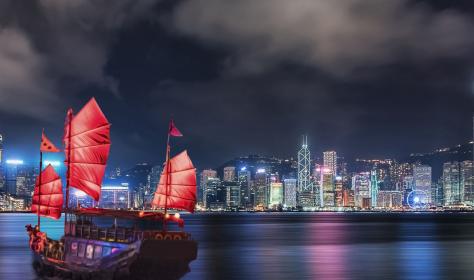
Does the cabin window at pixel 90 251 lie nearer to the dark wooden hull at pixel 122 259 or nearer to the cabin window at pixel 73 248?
the dark wooden hull at pixel 122 259

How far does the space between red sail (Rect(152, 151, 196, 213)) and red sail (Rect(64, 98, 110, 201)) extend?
17.8ft

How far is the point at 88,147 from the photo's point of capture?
55.5 metres

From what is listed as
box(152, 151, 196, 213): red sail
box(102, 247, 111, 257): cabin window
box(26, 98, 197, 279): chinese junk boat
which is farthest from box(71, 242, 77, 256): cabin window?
box(152, 151, 196, 213): red sail

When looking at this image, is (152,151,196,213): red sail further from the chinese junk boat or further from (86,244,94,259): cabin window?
(86,244,94,259): cabin window

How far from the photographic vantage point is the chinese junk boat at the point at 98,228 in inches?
1811

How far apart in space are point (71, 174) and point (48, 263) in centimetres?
808

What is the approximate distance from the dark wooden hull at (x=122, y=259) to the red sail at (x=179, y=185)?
9.16 m

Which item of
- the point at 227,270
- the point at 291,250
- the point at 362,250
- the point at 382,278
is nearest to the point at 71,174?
the point at 227,270

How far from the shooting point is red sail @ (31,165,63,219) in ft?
191

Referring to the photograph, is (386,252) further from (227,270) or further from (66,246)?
(66,246)

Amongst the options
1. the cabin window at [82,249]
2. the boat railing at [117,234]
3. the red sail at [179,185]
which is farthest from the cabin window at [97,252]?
the red sail at [179,185]

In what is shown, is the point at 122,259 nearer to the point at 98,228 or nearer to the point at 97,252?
the point at 97,252

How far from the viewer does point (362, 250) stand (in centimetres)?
8994

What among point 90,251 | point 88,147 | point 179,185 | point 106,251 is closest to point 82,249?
point 90,251
